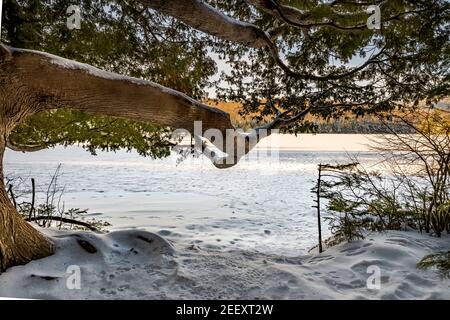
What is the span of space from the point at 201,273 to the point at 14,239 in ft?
3.80

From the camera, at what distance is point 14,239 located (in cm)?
193

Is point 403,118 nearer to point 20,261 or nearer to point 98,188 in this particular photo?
point 20,261

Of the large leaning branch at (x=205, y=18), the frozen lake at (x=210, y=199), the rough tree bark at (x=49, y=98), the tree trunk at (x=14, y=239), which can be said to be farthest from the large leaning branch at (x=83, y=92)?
the frozen lake at (x=210, y=199)

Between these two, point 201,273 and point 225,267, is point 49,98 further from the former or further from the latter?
point 225,267

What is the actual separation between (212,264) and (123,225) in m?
2.92

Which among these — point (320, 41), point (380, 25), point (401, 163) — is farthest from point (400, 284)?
point (320, 41)

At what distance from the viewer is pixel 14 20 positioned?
2.78 m

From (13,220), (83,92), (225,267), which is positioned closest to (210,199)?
(225,267)

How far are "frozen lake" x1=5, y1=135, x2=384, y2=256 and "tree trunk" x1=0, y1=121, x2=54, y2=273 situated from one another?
5.29ft

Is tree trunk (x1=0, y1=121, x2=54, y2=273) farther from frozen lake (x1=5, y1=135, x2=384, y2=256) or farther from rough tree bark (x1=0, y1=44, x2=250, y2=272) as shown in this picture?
frozen lake (x1=5, y1=135, x2=384, y2=256)

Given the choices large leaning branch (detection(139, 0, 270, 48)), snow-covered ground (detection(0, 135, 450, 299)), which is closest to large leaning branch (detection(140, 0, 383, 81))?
large leaning branch (detection(139, 0, 270, 48))

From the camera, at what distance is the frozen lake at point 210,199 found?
4.17 m

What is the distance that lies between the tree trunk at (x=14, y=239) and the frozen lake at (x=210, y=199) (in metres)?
1.61

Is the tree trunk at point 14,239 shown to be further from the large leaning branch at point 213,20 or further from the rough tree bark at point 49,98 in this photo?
the large leaning branch at point 213,20
